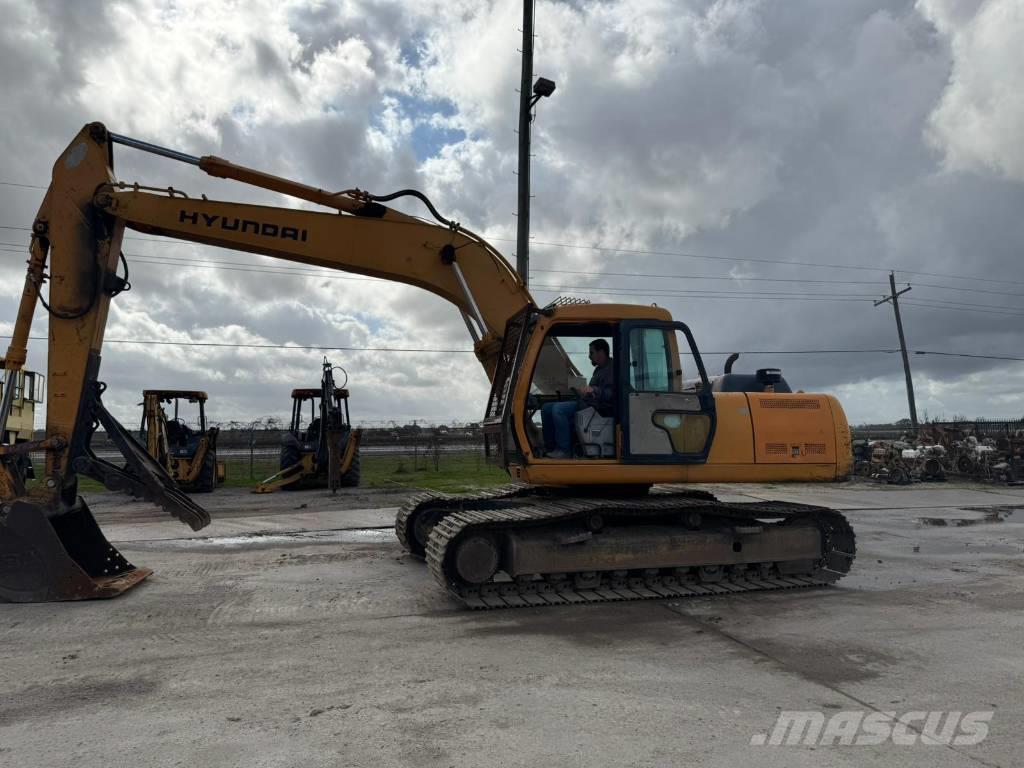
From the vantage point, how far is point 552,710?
412cm

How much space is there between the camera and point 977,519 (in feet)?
45.9

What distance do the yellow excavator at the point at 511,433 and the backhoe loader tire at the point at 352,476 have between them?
11.7 metres

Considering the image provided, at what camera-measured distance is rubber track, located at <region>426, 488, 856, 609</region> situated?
658cm

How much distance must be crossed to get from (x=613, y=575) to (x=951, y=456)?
22.3m

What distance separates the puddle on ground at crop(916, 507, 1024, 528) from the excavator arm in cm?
1002

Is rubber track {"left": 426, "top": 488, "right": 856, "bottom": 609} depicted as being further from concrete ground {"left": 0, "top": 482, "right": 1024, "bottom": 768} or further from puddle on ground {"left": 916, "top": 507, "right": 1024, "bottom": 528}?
puddle on ground {"left": 916, "top": 507, "right": 1024, "bottom": 528}

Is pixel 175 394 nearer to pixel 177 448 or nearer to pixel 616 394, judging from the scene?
pixel 177 448

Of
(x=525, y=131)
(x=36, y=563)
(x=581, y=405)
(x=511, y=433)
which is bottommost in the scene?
(x=36, y=563)

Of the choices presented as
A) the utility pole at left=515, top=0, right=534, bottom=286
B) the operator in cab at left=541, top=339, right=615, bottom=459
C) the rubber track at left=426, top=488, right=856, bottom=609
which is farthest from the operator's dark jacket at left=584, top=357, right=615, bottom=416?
the utility pole at left=515, top=0, right=534, bottom=286

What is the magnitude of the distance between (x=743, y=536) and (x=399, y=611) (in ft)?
11.6

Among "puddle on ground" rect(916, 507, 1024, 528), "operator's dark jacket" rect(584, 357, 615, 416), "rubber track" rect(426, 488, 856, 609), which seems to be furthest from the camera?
"puddle on ground" rect(916, 507, 1024, 528)

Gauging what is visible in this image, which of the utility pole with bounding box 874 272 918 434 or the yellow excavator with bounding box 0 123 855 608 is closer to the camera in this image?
the yellow excavator with bounding box 0 123 855 608

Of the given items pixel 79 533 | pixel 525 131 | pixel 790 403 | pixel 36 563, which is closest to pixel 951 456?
pixel 525 131

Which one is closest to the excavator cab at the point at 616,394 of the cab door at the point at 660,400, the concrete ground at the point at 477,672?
the cab door at the point at 660,400
